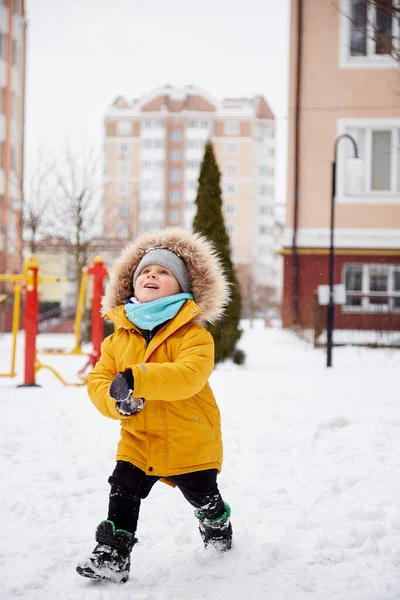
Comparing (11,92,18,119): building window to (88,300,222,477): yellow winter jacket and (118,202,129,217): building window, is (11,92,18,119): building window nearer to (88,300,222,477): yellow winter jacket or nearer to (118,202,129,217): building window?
(118,202,129,217): building window

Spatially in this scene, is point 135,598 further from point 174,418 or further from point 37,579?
point 174,418

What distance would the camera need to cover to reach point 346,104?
735 inches

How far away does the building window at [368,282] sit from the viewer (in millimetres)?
18250

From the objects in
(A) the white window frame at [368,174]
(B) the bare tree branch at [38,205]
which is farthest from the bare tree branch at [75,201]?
(A) the white window frame at [368,174]

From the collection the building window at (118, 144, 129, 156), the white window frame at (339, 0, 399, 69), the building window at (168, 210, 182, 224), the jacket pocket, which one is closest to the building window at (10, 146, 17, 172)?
the white window frame at (339, 0, 399, 69)

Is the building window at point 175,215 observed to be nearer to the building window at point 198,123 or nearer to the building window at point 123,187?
the building window at point 123,187

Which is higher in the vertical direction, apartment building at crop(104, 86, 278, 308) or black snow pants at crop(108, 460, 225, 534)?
apartment building at crop(104, 86, 278, 308)

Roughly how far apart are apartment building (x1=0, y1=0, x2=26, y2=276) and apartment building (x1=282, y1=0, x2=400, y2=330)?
17.8 m

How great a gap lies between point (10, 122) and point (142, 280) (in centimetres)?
3387

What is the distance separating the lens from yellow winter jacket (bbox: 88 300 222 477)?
287 cm

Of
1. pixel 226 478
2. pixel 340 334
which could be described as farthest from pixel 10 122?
pixel 226 478

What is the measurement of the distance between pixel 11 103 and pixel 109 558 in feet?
115

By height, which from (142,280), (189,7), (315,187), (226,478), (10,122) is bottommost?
(226,478)

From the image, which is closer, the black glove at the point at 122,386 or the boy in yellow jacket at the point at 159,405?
the black glove at the point at 122,386
